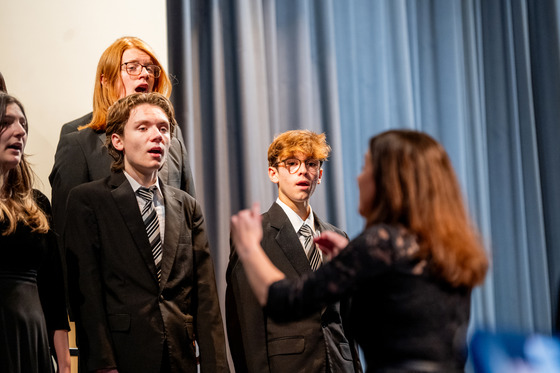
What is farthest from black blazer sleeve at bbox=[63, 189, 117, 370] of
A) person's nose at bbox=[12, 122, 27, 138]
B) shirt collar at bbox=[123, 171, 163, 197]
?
person's nose at bbox=[12, 122, 27, 138]

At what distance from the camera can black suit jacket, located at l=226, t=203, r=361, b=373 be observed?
7.84 feet

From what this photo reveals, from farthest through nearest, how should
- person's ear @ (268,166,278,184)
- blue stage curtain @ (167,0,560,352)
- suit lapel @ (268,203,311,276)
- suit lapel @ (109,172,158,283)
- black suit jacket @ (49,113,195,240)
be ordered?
blue stage curtain @ (167,0,560,352), person's ear @ (268,166,278,184), suit lapel @ (268,203,311,276), black suit jacket @ (49,113,195,240), suit lapel @ (109,172,158,283)

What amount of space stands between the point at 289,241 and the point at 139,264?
2.24 ft

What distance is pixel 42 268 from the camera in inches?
80.0

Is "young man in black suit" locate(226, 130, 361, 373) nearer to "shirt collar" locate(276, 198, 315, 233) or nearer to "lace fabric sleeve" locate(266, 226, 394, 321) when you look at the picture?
"shirt collar" locate(276, 198, 315, 233)

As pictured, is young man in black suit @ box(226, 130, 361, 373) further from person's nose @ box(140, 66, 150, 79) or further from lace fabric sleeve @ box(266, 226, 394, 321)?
lace fabric sleeve @ box(266, 226, 394, 321)

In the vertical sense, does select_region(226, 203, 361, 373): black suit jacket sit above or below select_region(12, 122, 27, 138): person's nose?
below

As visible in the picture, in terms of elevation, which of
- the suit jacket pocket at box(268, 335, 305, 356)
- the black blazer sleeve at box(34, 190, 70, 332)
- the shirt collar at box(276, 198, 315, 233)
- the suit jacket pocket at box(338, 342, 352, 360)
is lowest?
the suit jacket pocket at box(338, 342, 352, 360)

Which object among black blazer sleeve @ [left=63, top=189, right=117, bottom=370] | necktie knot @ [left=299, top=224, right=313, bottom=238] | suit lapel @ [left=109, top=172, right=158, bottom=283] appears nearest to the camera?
black blazer sleeve @ [left=63, top=189, right=117, bottom=370]

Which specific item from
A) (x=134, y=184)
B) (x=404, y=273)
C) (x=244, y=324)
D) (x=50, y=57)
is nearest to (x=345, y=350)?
(x=244, y=324)

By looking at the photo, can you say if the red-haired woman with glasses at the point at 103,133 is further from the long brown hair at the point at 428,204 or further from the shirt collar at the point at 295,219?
the long brown hair at the point at 428,204

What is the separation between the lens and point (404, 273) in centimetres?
145

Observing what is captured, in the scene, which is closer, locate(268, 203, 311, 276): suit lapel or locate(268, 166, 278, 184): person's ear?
locate(268, 203, 311, 276): suit lapel

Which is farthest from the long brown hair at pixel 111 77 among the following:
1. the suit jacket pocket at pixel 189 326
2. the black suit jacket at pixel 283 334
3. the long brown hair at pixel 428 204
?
the long brown hair at pixel 428 204
